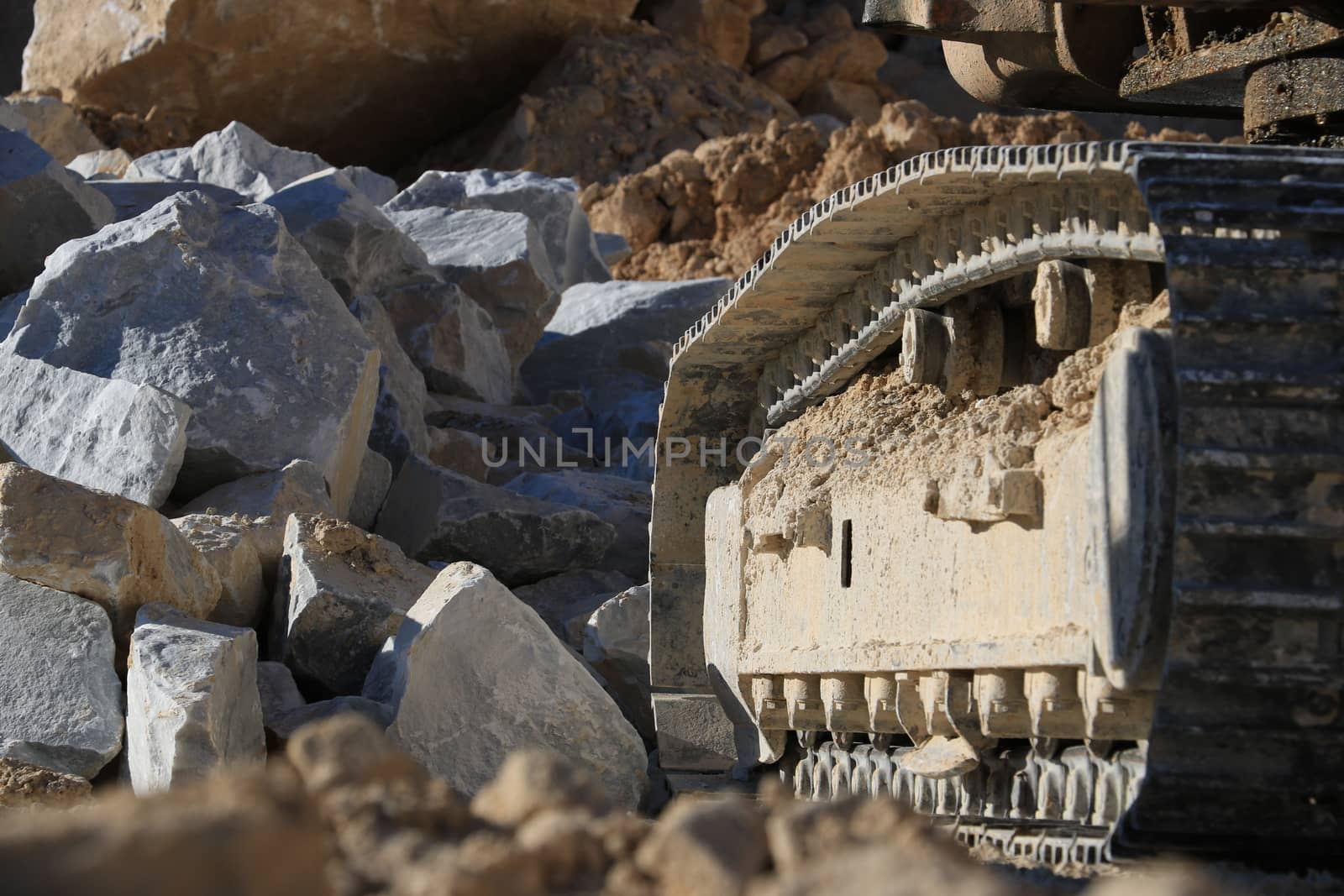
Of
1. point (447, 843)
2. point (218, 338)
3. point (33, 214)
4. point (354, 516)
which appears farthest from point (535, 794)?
point (33, 214)

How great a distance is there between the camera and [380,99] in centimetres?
1452

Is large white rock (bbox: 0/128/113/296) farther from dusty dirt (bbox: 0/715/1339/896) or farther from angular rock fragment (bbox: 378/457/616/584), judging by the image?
dusty dirt (bbox: 0/715/1339/896)

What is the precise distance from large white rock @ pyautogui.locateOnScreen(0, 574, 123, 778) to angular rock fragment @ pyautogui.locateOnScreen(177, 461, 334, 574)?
98 cm

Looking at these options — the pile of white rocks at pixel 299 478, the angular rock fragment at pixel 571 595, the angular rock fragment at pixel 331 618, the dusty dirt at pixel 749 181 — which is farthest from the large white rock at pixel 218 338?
the dusty dirt at pixel 749 181

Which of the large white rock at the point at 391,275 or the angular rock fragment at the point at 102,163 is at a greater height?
the angular rock fragment at the point at 102,163

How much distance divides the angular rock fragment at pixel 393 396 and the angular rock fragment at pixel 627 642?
1792 millimetres

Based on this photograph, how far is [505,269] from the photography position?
946 centimetres

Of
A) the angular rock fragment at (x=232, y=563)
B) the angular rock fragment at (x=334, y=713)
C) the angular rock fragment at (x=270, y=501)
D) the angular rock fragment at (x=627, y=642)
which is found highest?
the angular rock fragment at (x=270, y=501)

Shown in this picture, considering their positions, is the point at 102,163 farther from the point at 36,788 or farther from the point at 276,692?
the point at 36,788

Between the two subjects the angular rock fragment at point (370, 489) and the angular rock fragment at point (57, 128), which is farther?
the angular rock fragment at point (57, 128)

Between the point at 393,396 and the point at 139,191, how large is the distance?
2.15 meters

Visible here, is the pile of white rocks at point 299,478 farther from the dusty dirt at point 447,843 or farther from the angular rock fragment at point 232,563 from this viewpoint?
the dusty dirt at point 447,843

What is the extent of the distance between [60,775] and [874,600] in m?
2.03

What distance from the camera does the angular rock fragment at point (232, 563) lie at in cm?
547
